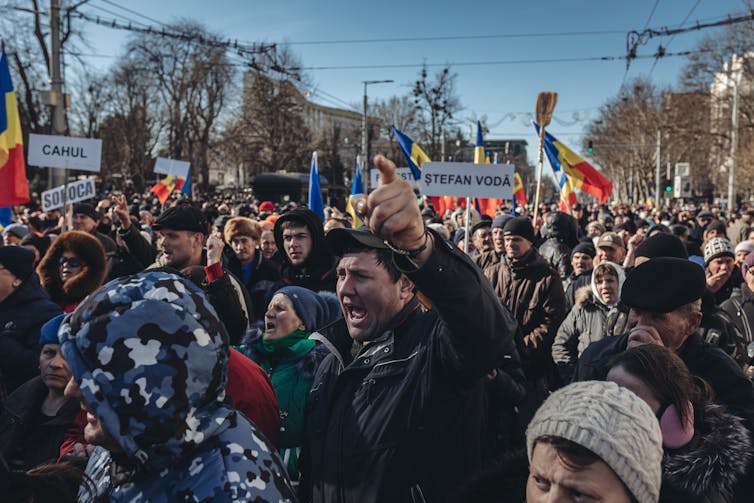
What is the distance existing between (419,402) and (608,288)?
129 inches

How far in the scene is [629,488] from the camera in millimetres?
1603

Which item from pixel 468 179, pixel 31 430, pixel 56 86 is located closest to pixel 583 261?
pixel 468 179

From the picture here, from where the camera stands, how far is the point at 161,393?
1.46 metres

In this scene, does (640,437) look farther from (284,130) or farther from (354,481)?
(284,130)

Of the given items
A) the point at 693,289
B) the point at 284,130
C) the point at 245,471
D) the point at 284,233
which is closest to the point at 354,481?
the point at 245,471

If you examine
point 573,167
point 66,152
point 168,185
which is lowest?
point 168,185

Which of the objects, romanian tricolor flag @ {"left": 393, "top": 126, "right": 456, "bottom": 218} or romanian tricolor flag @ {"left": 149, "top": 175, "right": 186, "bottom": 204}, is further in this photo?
romanian tricolor flag @ {"left": 149, "top": 175, "right": 186, "bottom": 204}

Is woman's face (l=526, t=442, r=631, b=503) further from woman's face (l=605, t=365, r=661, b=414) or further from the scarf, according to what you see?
the scarf

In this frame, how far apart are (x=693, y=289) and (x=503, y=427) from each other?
4.82ft

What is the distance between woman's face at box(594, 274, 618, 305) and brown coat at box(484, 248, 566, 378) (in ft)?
1.33

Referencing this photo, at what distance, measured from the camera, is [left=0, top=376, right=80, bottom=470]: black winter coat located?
8.97 ft

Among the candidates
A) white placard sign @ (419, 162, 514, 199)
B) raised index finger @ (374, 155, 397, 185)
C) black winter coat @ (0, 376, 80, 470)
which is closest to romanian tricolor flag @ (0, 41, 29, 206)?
white placard sign @ (419, 162, 514, 199)

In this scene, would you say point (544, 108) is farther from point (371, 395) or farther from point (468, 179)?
point (371, 395)

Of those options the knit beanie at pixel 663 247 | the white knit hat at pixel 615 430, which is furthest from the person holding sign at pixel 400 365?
the knit beanie at pixel 663 247
